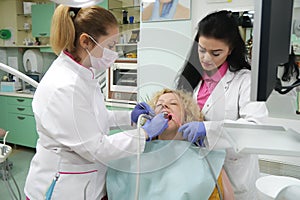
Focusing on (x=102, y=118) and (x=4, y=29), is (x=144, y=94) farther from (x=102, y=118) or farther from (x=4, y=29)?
(x=4, y=29)

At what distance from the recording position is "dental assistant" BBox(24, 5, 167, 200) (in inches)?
39.2

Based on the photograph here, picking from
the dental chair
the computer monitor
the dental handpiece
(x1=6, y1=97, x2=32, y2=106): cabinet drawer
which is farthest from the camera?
(x1=6, y1=97, x2=32, y2=106): cabinet drawer

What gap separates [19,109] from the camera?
391cm

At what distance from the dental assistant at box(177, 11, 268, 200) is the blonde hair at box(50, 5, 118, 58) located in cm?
35

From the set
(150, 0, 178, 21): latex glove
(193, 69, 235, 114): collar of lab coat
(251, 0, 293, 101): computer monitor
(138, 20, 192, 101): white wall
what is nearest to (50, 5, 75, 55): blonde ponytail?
(138, 20, 192, 101): white wall

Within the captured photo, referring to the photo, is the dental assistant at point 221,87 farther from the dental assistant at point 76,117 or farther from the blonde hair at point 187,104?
the dental assistant at point 76,117

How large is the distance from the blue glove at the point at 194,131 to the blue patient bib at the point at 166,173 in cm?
7

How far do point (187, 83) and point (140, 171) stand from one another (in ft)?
1.33

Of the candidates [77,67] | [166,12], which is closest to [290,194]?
[77,67]

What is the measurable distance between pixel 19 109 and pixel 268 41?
3.87 m

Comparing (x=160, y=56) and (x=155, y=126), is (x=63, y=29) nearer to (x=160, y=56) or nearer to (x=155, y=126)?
(x=160, y=56)

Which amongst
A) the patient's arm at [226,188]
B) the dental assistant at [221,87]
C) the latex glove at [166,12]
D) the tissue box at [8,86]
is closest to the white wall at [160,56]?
the dental assistant at [221,87]

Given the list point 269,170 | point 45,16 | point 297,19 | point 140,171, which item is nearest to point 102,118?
point 140,171

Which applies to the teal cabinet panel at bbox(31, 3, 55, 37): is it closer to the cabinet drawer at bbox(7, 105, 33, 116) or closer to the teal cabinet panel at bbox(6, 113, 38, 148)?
the cabinet drawer at bbox(7, 105, 33, 116)
